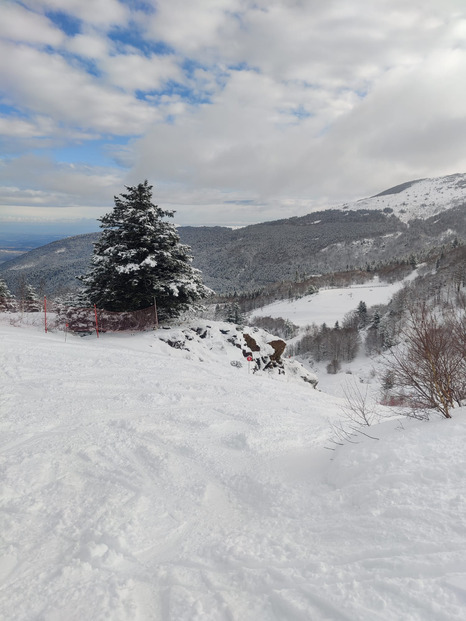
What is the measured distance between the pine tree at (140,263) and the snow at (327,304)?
91.4m

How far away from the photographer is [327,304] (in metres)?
121

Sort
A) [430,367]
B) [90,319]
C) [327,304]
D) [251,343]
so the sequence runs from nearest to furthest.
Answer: [430,367] → [90,319] → [251,343] → [327,304]

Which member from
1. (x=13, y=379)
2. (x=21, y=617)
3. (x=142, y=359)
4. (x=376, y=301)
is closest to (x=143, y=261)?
(x=142, y=359)

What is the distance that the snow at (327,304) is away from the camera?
359ft

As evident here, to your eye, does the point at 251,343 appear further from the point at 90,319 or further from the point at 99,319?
the point at 90,319

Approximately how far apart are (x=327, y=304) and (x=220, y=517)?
403ft

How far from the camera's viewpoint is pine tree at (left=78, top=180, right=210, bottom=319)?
14625mm

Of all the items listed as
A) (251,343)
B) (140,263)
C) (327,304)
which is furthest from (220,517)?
(327,304)

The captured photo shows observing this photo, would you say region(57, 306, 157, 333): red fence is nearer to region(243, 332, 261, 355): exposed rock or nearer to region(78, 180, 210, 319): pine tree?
region(78, 180, 210, 319): pine tree

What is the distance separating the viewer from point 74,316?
14305mm

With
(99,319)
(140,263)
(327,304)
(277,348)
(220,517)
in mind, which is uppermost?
(140,263)

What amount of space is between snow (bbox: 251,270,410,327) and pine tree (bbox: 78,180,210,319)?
3597 inches

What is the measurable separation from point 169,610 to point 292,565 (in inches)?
43.3

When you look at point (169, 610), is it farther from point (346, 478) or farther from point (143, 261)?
point (143, 261)
